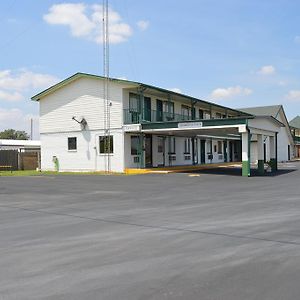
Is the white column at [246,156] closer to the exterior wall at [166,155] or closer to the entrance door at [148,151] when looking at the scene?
the exterior wall at [166,155]

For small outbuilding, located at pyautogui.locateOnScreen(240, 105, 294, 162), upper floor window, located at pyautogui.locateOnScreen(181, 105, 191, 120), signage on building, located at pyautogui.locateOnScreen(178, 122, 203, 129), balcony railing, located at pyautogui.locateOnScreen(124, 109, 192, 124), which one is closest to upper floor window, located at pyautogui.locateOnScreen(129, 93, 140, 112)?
balcony railing, located at pyautogui.locateOnScreen(124, 109, 192, 124)

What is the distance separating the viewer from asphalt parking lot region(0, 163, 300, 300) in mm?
4945

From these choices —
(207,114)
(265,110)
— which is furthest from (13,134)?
(207,114)

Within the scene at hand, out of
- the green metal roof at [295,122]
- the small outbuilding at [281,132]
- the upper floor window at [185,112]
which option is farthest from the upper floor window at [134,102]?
the green metal roof at [295,122]

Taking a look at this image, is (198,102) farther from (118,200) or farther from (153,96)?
(118,200)

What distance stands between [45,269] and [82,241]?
1.79m

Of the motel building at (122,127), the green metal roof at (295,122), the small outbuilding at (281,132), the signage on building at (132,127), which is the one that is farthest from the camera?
the green metal roof at (295,122)

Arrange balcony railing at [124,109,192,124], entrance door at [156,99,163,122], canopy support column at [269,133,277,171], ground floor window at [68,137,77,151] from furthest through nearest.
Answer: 1. canopy support column at [269,133,277,171]
2. entrance door at [156,99,163,122]
3. ground floor window at [68,137,77,151]
4. balcony railing at [124,109,192,124]

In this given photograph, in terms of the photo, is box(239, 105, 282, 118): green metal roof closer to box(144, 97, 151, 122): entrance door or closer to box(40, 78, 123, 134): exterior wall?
box(144, 97, 151, 122): entrance door

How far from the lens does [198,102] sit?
1483 inches

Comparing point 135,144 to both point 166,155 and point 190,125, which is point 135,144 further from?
point 190,125

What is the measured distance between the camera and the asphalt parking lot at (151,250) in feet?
16.2

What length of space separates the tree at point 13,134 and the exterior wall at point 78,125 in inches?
2570

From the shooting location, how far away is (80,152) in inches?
1266
